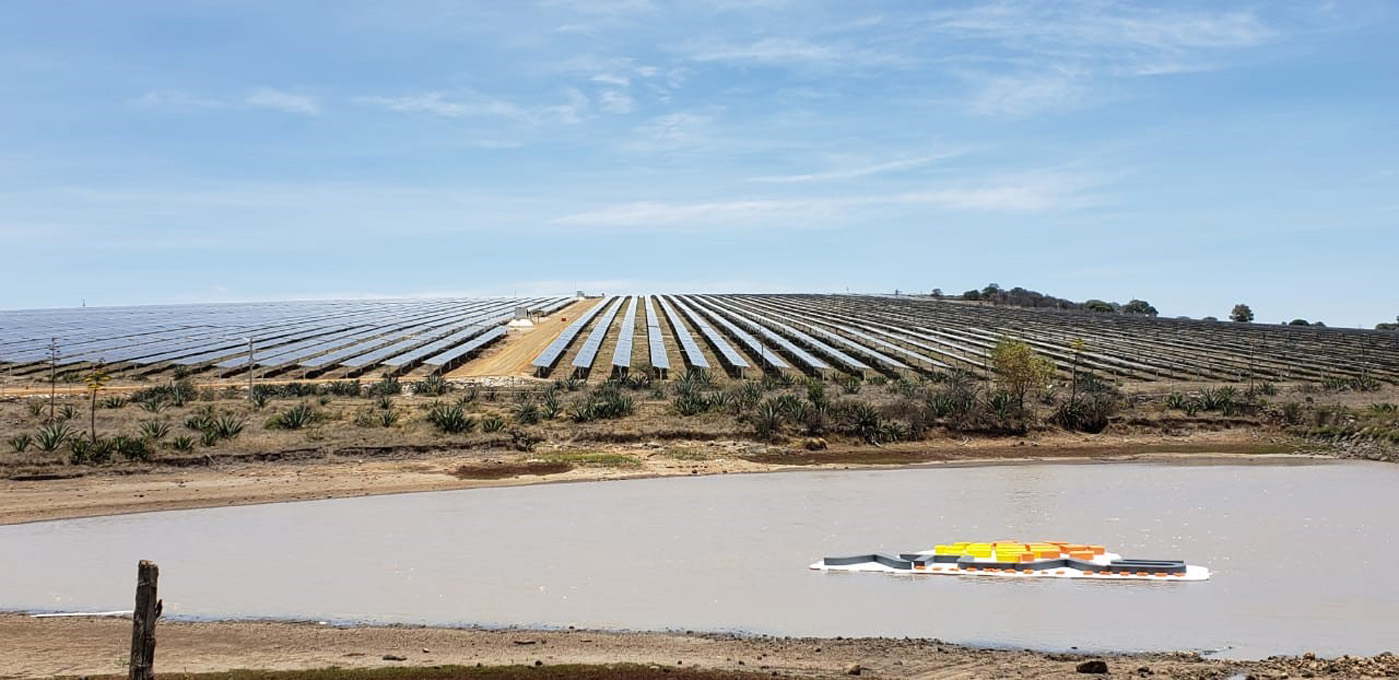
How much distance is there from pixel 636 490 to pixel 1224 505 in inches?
547

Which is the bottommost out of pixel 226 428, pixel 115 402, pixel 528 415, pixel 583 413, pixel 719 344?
pixel 226 428

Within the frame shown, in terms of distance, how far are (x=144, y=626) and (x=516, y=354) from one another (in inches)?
1779

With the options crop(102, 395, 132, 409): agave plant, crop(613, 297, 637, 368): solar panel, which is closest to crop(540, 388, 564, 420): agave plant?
crop(613, 297, 637, 368): solar panel

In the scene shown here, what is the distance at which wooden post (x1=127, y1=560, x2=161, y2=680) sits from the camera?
955 cm

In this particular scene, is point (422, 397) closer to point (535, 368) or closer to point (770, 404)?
point (535, 368)

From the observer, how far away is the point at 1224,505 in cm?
2462

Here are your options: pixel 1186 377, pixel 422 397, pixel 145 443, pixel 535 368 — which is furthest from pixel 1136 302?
pixel 145 443

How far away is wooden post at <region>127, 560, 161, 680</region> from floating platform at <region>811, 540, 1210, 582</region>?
11083 millimetres

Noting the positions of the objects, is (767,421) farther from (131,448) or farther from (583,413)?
(131,448)

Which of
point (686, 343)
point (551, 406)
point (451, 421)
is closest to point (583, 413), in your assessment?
point (551, 406)

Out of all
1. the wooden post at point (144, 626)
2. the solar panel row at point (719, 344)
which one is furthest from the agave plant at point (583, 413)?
the wooden post at point (144, 626)

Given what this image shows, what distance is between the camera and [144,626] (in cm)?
964

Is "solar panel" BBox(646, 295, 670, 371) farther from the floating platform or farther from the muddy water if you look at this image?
the floating platform

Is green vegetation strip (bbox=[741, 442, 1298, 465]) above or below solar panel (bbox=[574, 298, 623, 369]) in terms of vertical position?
below
